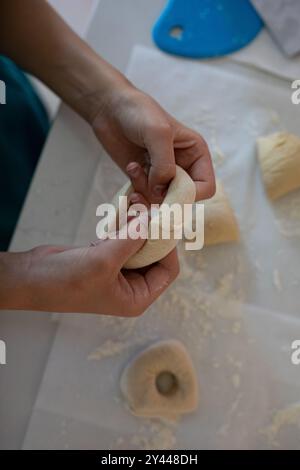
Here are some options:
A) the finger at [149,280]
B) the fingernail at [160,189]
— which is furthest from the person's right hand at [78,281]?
the fingernail at [160,189]

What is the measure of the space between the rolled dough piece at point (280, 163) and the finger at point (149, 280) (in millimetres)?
236

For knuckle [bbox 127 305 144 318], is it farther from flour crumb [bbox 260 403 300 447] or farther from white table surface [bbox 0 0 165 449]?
flour crumb [bbox 260 403 300 447]

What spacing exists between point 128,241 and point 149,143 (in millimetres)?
165

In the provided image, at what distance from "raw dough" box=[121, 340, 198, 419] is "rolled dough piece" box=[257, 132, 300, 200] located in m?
0.31

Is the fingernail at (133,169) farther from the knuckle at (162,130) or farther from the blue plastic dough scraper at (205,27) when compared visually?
the blue plastic dough scraper at (205,27)

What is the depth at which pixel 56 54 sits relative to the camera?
2.68ft

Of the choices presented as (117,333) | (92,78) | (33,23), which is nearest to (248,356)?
(117,333)

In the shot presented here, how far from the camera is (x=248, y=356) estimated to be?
0.79 metres

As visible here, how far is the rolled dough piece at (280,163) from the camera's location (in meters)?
0.82

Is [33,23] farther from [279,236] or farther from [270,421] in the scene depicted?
[270,421]

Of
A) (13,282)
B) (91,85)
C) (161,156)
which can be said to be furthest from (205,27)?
(13,282)

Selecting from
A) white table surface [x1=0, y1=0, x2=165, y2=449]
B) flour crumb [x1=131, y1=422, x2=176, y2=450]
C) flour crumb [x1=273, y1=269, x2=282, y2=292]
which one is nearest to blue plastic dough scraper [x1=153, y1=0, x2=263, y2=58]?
white table surface [x1=0, y1=0, x2=165, y2=449]

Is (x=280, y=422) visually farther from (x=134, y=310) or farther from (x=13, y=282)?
(x=13, y=282)

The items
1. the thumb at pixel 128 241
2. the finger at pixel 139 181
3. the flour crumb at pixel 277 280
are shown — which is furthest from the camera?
the flour crumb at pixel 277 280
